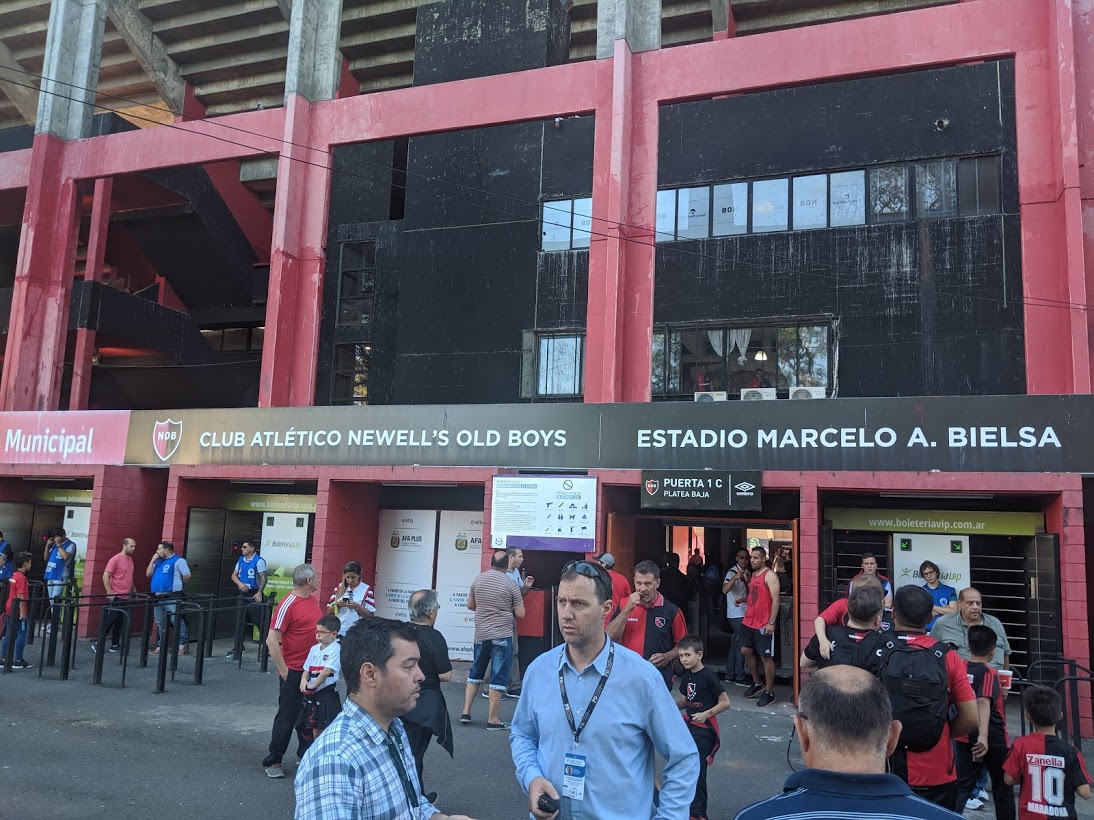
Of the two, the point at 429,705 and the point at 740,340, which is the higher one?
the point at 740,340

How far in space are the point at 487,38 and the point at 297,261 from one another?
21.6ft

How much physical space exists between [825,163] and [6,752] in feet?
49.3

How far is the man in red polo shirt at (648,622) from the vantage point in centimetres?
686

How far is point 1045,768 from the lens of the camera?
5133 mm

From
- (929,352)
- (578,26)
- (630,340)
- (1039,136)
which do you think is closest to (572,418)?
(630,340)

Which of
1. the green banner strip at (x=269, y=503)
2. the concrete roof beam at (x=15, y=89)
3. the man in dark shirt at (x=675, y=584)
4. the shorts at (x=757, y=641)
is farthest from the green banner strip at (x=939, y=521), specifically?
the concrete roof beam at (x=15, y=89)

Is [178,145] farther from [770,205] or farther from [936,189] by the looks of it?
[936,189]

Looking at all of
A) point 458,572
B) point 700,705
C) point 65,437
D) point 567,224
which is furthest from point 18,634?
point 567,224

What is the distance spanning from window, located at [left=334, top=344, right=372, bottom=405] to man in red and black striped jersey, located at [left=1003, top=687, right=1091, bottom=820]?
16.5m

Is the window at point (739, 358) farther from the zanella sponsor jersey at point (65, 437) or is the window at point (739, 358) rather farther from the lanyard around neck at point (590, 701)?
the lanyard around neck at point (590, 701)

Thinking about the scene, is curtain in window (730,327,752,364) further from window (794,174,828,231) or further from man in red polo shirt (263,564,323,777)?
man in red polo shirt (263,564,323,777)

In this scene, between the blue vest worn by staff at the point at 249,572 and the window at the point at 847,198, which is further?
the window at the point at 847,198

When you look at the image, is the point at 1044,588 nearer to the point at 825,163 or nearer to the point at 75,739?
the point at 825,163

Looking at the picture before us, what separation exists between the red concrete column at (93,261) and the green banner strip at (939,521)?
19.1 meters
